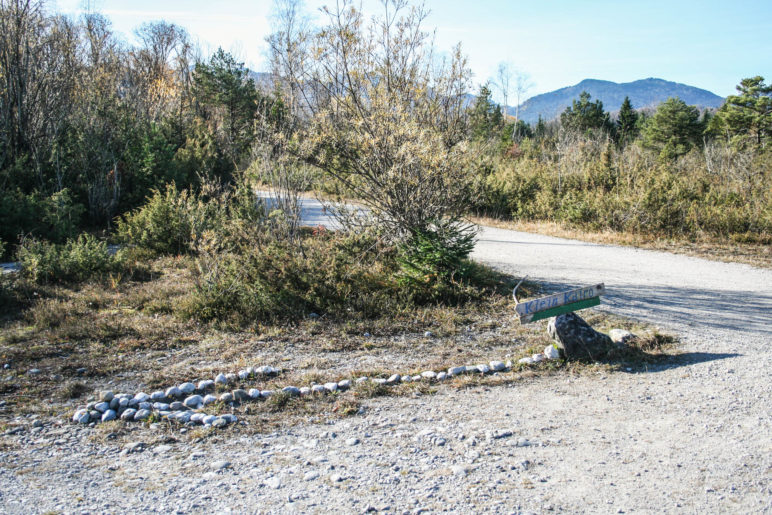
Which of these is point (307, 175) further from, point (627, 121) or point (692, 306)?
point (627, 121)

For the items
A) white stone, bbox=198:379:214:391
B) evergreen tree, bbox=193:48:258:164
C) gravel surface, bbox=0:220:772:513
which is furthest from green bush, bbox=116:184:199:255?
evergreen tree, bbox=193:48:258:164

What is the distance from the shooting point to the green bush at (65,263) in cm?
806

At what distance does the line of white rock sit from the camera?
4.02 meters

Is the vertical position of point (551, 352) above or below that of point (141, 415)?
above

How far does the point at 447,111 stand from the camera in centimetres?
872

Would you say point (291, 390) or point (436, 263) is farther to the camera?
point (436, 263)

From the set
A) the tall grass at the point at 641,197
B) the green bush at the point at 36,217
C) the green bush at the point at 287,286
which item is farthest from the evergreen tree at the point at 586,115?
the green bush at the point at 287,286

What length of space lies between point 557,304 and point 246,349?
3391mm

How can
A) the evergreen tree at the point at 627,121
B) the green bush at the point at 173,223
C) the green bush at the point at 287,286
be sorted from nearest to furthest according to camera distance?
the green bush at the point at 287,286
the green bush at the point at 173,223
the evergreen tree at the point at 627,121

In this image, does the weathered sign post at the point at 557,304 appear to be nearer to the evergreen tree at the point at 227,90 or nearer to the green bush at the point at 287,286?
the green bush at the point at 287,286

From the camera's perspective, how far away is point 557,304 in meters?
4.85

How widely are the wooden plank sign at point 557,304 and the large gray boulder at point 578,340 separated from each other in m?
0.34

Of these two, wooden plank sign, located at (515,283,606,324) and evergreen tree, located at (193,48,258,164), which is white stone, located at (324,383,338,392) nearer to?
wooden plank sign, located at (515,283,606,324)

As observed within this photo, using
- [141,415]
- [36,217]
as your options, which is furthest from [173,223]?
[141,415]
